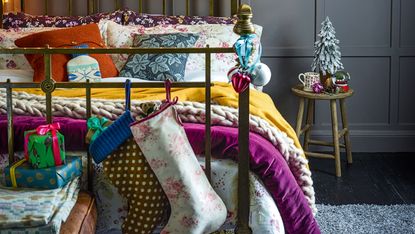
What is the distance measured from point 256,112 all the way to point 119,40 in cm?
143

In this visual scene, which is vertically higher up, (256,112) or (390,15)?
(390,15)

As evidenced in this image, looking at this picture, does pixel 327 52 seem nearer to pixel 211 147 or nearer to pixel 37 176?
pixel 211 147

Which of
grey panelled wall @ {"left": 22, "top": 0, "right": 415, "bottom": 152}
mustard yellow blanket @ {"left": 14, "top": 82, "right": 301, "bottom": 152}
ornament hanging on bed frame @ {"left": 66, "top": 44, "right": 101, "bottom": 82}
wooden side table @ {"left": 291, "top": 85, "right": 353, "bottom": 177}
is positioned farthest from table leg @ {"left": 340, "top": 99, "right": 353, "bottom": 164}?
ornament hanging on bed frame @ {"left": 66, "top": 44, "right": 101, "bottom": 82}

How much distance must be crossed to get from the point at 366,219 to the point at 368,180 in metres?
0.64

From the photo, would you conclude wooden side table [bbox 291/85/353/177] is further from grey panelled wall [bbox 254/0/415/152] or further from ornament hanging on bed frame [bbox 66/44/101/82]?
ornament hanging on bed frame [bbox 66/44/101/82]

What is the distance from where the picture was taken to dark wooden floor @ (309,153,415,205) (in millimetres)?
3368

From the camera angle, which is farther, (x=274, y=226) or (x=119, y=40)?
(x=119, y=40)

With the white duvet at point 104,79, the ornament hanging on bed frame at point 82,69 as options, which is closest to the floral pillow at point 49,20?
the white duvet at point 104,79

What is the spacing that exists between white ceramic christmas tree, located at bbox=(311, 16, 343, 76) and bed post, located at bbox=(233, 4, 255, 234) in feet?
6.45

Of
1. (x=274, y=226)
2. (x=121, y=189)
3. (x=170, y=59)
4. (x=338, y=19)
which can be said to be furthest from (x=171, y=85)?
(x=338, y=19)

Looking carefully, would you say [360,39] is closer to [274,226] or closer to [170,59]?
[170,59]

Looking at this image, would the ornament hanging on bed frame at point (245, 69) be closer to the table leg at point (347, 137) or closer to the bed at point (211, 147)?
the bed at point (211, 147)

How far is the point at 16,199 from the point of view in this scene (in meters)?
1.77

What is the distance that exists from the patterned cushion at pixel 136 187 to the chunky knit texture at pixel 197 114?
0.20m
